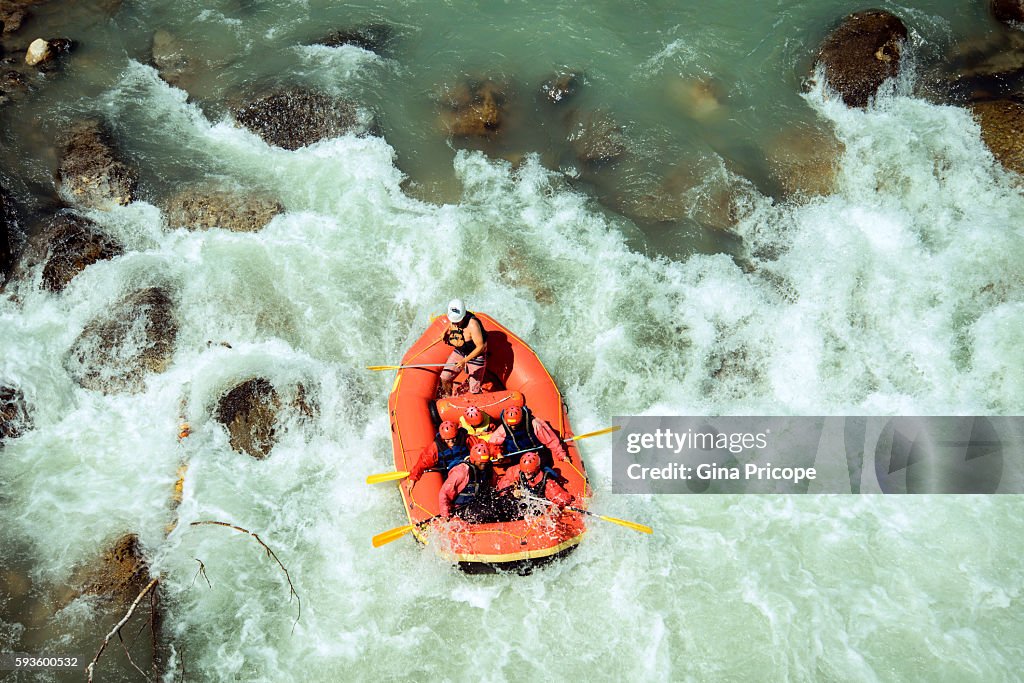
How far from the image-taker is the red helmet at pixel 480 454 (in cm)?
708

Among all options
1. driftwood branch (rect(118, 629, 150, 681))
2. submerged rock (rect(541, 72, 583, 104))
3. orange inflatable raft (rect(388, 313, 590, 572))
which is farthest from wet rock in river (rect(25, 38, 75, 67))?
driftwood branch (rect(118, 629, 150, 681))

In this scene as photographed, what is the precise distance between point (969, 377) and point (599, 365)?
4.18m

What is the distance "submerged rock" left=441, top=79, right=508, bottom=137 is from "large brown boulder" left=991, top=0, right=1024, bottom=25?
7.95 metres

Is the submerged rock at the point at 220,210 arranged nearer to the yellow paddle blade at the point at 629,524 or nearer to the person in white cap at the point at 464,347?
the person in white cap at the point at 464,347

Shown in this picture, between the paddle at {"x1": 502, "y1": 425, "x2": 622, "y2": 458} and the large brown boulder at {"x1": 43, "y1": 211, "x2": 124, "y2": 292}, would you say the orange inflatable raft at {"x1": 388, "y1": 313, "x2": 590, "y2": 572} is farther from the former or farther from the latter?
the large brown boulder at {"x1": 43, "y1": 211, "x2": 124, "y2": 292}

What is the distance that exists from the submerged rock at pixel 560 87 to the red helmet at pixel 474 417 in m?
5.89

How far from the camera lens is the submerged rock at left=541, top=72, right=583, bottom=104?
11.1 meters

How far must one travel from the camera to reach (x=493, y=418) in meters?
7.52

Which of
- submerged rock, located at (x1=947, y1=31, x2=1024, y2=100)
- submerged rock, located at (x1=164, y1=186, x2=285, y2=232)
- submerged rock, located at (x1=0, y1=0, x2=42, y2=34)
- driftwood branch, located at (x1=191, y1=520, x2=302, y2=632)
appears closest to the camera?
driftwood branch, located at (x1=191, y1=520, x2=302, y2=632)

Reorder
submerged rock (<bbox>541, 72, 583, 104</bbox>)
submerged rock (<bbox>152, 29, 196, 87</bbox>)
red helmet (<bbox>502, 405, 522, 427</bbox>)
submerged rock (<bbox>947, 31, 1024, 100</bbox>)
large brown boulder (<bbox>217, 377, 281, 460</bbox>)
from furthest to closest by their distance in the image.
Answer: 1. submerged rock (<bbox>152, 29, 196, 87</bbox>)
2. submerged rock (<bbox>541, 72, 583, 104</bbox>)
3. submerged rock (<bbox>947, 31, 1024, 100</bbox>)
4. large brown boulder (<bbox>217, 377, 281, 460</bbox>)
5. red helmet (<bbox>502, 405, 522, 427</bbox>)

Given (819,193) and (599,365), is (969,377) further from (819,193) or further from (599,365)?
(599,365)

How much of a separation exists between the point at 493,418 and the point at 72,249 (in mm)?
5760

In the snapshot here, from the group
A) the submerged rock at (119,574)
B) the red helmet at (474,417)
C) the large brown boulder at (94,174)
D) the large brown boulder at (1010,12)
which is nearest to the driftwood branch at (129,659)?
the submerged rock at (119,574)

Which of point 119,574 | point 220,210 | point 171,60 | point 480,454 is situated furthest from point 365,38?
point 119,574
